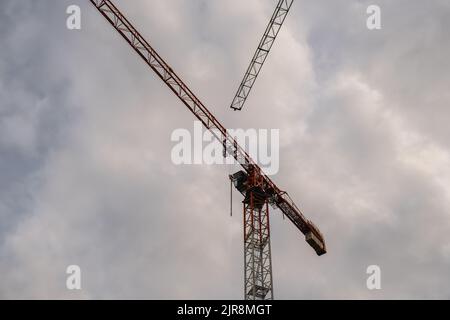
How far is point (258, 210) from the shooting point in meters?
71.4

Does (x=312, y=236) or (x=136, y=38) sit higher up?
(x=136, y=38)

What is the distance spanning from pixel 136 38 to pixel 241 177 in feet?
68.2
